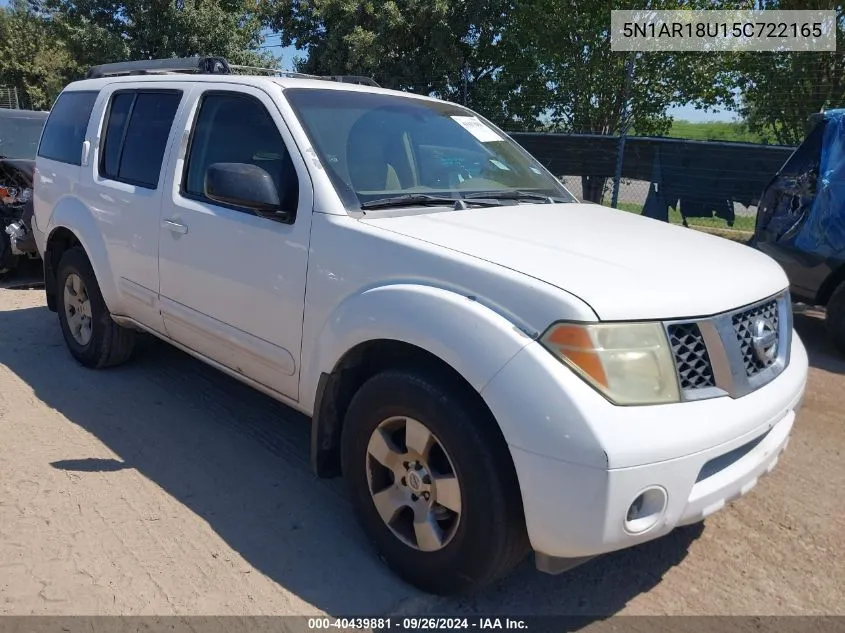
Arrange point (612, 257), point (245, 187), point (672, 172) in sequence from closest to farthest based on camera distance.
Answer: point (612, 257) → point (245, 187) → point (672, 172)

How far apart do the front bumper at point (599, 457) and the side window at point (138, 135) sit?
8.98 feet

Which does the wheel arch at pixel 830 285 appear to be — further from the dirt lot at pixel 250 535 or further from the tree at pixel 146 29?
the tree at pixel 146 29

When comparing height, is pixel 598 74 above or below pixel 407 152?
above

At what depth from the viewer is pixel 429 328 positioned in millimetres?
2471

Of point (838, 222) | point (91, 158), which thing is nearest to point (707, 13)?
point (838, 222)

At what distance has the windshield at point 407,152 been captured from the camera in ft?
10.6

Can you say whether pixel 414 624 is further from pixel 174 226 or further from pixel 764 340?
pixel 174 226

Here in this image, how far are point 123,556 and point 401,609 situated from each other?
1.18m

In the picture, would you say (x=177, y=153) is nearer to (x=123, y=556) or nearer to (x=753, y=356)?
(x=123, y=556)

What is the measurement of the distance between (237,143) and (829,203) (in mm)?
4724

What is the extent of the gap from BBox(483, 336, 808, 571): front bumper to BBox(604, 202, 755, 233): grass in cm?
770

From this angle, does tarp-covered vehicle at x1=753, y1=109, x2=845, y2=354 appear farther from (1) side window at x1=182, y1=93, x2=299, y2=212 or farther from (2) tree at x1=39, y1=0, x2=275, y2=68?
(2) tree at x1=39, y1=0, x2=275, y2=68

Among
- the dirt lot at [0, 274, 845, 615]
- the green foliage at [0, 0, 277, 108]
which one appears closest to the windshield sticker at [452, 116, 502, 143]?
the dirt lot at [0, 274, 845, 615]

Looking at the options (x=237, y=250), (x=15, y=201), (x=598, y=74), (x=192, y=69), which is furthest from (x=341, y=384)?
(x=598, y=74)
